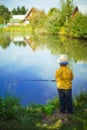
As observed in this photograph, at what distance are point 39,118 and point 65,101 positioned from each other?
0.35 meters

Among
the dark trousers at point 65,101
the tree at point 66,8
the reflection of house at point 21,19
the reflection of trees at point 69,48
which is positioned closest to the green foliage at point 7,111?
the dark trousers at point 65,101

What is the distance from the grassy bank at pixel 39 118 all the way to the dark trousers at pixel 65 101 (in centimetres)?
7

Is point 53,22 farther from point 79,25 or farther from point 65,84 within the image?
point 65,84

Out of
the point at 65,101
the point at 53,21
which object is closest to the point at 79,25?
the point at 53,21

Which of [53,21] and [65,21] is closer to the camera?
[65,21]

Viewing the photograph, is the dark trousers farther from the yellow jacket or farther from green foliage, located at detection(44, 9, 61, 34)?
green foliage, located at detection(44, 9, 61, 34)

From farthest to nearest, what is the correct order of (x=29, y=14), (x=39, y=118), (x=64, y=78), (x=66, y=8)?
(x=66, y=8), (x=29, y=14), (x=64, y=78), (x=39, y=118)

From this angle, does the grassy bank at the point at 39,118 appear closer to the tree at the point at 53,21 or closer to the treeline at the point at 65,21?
the treeline at the point at 65,21

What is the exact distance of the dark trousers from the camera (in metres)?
4.07

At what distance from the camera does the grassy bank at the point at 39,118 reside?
3.63 metres

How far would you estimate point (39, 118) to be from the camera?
3938mm

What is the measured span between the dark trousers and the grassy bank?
70mm

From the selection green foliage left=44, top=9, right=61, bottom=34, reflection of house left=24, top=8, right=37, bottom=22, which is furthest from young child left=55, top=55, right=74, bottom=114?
green foliage left=44, top=9, right=61, bottom=34

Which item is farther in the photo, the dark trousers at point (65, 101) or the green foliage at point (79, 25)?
the green foliage at point (79, 25)
